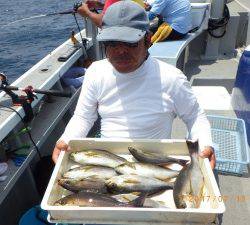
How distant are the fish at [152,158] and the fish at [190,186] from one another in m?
0.09

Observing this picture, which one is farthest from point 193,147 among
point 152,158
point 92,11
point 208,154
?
point 92,11

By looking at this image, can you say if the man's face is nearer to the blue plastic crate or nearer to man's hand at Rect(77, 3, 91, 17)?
the blue plastic crate

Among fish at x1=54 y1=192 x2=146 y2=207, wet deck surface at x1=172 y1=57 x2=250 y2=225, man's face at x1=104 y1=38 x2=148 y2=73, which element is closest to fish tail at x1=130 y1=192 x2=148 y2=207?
fish at x1=54 y1=192 x2=146 y2=207

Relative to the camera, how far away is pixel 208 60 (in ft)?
20.6

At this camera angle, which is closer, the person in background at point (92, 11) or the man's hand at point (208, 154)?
the man's hand at point (208, 154)

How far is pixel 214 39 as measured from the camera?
20.4 ft

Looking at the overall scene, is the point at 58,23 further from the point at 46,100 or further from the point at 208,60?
the point at 46,100

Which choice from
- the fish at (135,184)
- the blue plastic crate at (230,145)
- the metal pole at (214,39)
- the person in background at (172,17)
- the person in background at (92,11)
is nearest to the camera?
the fish at (135,184)

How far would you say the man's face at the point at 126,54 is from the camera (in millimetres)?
1956

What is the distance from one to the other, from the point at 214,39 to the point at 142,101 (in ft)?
15.0

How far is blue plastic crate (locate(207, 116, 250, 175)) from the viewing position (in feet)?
A: 10.3

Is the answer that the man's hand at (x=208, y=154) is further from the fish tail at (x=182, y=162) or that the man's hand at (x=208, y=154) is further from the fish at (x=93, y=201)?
the fish at (x=93, y=201)

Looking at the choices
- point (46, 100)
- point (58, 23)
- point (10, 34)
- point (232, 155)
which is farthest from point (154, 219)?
point (58, 23)

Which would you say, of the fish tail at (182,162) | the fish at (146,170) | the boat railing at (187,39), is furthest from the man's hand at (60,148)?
the boat railing at (187,39)
